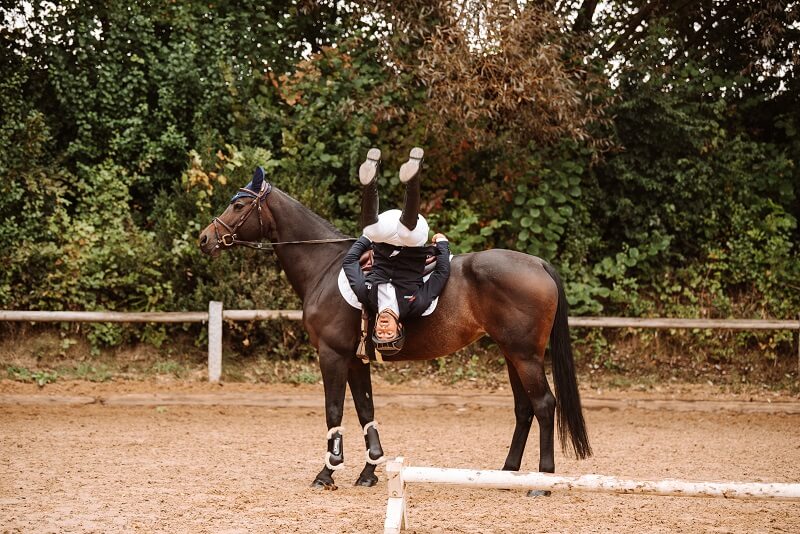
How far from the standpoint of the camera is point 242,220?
20.5 ft

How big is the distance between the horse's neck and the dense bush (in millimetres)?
4369

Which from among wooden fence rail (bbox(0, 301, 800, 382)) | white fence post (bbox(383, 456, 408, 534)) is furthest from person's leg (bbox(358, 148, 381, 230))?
wooden fence rail (bbox(0, 301, 800, 382))

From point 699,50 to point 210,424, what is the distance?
9034mm

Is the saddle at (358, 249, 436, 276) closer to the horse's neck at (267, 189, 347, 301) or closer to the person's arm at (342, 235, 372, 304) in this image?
the person's arm at (342, 235, 372, 304)

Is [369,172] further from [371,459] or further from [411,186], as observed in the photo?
[371,459]

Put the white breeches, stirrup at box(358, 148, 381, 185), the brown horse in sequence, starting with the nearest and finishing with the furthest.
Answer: stirrup at box(358, 148, 381, 185)
the white breeches
the brown horse

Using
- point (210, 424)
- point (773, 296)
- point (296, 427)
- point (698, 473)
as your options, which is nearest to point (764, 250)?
point (773, 296)

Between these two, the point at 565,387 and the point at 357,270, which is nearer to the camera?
the point at 357,270

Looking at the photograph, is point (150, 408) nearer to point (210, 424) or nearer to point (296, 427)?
point (210, 424)

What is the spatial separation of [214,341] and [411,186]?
5.35 m

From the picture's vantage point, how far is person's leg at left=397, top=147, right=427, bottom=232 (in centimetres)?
535

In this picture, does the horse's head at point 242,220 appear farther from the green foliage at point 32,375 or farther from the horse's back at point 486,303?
the green foliage at point 32,375

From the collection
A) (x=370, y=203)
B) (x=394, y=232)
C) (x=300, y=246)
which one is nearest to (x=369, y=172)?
(x=370, y=203)

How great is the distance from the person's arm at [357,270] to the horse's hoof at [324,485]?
52.6 inches
